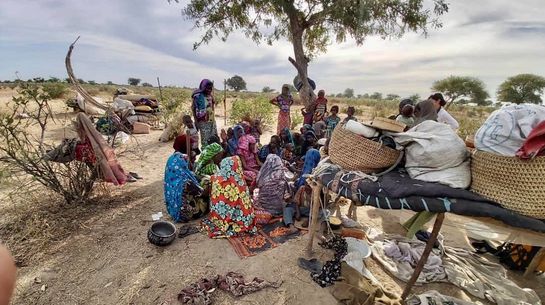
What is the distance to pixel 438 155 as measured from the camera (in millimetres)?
1860

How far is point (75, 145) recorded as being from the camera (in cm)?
436

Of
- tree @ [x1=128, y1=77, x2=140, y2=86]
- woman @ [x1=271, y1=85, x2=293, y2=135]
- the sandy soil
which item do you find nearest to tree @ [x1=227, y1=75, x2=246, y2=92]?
tree @ [x1=128, y1=77, x2=140, y2=86]

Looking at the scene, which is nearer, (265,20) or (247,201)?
(247,201)

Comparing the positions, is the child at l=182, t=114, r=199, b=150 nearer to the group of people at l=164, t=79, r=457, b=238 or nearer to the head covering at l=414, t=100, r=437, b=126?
the group of people at l=164, t=79, r=457, b=238

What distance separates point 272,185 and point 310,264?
1270 mm

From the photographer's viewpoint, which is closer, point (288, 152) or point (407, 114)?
point (407, 114)

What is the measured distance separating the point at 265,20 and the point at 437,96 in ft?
20.1

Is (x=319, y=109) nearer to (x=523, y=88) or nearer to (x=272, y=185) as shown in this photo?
(x=272, y=185)

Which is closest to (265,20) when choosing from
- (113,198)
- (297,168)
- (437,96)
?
(297,168)

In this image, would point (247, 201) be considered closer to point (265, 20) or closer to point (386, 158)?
point (386, 158)

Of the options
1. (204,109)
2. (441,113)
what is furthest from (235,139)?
(441,113)

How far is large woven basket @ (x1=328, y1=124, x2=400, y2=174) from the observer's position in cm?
213

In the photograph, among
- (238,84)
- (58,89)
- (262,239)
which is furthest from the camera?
(238,84)

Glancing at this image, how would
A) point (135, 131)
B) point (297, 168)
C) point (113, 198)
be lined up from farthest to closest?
point (135, 131) < point (297, 168) < point (113, 198)
